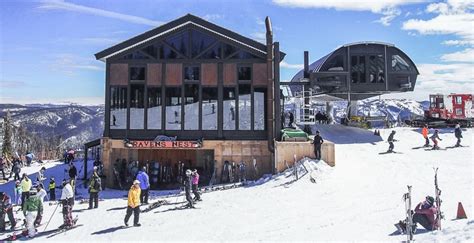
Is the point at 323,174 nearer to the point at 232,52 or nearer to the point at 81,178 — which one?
the point at 232,52

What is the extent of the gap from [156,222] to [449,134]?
Answer: 77.3ft

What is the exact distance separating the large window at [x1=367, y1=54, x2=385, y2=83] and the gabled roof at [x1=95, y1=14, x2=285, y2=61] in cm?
1107

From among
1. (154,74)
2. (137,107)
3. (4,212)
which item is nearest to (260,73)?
(154,74)

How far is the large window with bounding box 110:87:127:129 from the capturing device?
23.3 metres

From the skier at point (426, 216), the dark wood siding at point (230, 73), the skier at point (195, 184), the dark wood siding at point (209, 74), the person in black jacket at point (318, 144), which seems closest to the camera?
the skier at point (426, 216)

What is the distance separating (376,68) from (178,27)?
640 inches

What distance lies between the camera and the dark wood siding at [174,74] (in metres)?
23.0

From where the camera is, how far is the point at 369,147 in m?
24.8

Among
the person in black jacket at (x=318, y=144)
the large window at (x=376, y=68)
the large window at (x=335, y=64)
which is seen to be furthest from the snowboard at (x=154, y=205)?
the large window at (x=376, y=68)

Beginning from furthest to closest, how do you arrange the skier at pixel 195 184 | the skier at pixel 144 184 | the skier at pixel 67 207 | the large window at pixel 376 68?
the large window at pixel 376 68 → the skier at pixel 195 184 → the skier at pixel 144 184 → the skier at pixel 67 207

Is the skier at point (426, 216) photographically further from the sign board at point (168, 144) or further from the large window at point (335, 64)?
the large window at point (335, 64)

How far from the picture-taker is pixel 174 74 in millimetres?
23031

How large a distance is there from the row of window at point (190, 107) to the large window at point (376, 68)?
480 inches

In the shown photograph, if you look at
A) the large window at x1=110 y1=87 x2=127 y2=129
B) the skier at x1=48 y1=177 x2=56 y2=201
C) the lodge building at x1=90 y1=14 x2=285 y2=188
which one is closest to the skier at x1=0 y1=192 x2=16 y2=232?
the skier at x1=48 y1=177 x2=56 y2=201
